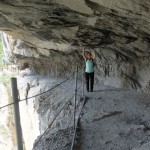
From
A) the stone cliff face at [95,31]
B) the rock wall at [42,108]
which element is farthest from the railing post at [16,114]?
the stone cliff face at [95,31]

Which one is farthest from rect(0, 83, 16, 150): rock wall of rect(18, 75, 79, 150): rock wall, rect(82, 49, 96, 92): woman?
rect(82, 49, 96, 92): woman

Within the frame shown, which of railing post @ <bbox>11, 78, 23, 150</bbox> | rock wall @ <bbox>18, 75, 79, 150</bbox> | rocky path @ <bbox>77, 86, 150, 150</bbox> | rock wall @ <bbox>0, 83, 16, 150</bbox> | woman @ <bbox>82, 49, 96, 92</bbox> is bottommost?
rock wall @ <bbox>0, 83, 16, 150</bbox>

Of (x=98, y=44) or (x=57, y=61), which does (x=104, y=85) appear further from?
(x=57, y=61)

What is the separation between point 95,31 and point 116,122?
2.27 m

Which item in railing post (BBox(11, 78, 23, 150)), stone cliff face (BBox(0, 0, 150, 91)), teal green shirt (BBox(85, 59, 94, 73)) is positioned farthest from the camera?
teal green shirt (BBox(85, 59, 94, 73))

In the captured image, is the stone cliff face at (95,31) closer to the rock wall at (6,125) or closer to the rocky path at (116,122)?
the rocky path at (116,122)

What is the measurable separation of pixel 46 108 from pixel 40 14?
369 centimetres

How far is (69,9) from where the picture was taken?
5.48 m

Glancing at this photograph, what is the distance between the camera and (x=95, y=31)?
7.07 meters

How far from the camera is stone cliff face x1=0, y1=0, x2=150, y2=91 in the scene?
5070mm

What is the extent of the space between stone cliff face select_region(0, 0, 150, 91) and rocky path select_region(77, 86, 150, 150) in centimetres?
105

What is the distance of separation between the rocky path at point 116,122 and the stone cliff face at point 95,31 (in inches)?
41.2

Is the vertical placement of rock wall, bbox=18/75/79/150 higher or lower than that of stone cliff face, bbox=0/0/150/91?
lower

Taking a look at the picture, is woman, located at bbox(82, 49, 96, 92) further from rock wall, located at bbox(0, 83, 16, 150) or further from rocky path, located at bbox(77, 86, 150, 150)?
rock wall, located at bbox(0, 83, 16, 150)
